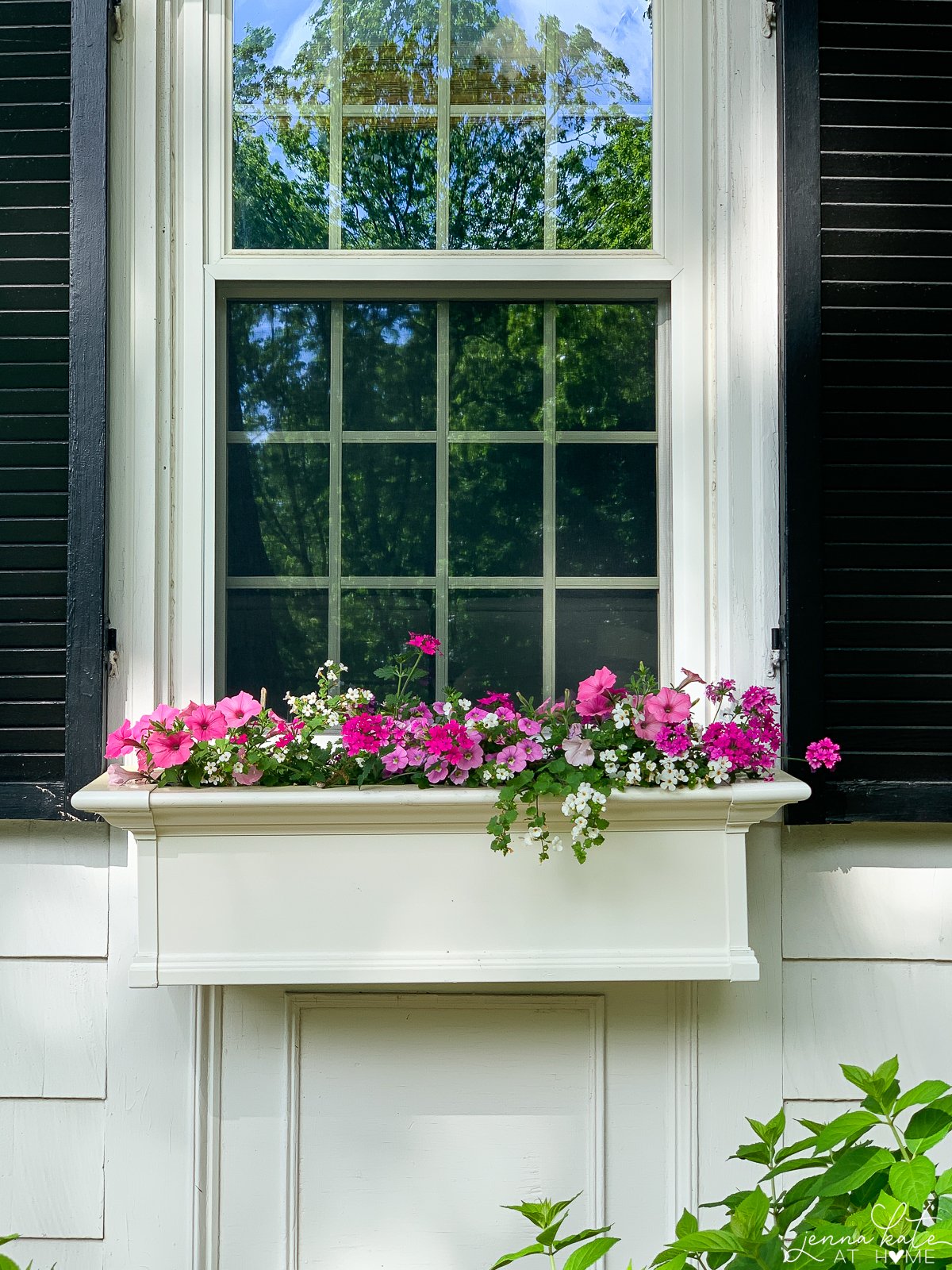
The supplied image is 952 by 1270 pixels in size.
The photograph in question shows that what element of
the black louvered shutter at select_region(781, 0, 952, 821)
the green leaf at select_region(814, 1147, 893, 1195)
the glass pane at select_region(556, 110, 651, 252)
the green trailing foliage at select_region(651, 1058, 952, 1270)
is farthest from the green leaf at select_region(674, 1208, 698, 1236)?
the glass pane at select_region(556, 110, 651, 252)

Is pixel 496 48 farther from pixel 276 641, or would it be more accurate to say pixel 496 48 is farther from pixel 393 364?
pixel 276 641

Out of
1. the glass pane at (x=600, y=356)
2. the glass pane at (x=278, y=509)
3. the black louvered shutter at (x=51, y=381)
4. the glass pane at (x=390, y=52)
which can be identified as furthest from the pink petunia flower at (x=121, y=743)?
the glass pane at (x=390, y=52)

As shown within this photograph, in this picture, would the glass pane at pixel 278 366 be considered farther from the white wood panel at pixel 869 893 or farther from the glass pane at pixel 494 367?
the white wood panel at pixel 869 893

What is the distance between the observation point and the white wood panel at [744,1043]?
4.83 ft

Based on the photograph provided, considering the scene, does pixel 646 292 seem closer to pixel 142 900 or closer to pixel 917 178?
pixel 917 178

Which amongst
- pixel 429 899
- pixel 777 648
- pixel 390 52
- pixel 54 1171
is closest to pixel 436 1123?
pixel 429 899

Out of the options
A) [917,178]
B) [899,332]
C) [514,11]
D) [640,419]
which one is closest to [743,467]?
[640,419]

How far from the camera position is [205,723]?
1334 millimetres

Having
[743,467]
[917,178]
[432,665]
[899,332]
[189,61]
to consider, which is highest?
[189,61]

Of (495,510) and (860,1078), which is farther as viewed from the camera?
(495,510)

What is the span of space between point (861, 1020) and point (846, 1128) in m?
0.72

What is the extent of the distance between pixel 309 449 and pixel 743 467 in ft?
2.28

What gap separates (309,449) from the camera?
1540 mm

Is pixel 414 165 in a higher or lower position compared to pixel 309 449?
higher
